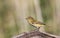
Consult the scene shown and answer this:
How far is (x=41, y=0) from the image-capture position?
107 cm

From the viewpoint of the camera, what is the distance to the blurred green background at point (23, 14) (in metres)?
1.05

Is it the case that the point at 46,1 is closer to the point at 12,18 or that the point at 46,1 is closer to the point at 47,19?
the point at 47,19

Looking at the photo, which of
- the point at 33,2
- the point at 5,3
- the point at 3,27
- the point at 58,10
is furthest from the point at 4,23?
the point at 58,10

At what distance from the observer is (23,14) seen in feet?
3.52

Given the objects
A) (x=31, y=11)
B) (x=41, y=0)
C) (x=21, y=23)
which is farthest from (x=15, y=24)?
(x=41, y=0)

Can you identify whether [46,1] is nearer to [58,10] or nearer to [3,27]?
[58,10]

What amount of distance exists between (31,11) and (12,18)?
0.14 meters

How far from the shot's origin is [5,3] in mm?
1046

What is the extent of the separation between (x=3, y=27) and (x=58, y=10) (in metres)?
0.42

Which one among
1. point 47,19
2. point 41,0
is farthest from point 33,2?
point 47,19

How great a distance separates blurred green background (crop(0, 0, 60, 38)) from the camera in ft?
3.46

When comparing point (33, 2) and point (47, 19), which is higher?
point (33, 2)

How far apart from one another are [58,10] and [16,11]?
12.1 inches

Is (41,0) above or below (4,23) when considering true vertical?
above
